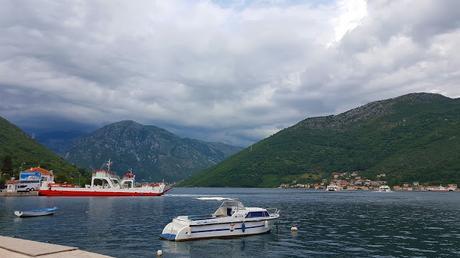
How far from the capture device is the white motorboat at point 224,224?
53.9 m

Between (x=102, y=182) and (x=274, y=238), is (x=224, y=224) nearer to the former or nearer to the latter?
(x=274, y=238)

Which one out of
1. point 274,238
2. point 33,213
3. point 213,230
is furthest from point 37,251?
point 33,213

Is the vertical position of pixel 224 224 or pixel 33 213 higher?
pixel 33 213

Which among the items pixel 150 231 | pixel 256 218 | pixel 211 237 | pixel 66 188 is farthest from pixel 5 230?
pixel 66 188

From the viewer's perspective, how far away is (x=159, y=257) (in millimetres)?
42188

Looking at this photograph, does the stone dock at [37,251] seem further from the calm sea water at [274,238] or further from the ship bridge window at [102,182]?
the ship bridge window at [102,182]

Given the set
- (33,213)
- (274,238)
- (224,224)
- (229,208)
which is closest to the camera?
(224,224)

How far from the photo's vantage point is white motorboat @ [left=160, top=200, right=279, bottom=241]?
5394 cm

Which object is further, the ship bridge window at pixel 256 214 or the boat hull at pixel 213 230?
the ship bridge window at pixel 256 214

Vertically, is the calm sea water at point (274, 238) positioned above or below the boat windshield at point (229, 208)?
below

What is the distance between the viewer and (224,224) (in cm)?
5775

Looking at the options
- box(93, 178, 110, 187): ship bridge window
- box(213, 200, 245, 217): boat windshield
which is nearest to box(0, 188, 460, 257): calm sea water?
box(213, 200, 245, 217): boat windshield

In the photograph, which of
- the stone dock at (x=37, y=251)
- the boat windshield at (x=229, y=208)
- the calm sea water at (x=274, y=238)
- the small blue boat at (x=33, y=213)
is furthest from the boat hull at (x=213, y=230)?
the small blue boat at (x=33, y=213)

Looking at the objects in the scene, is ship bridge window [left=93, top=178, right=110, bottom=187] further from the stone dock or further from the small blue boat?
the stone dock
